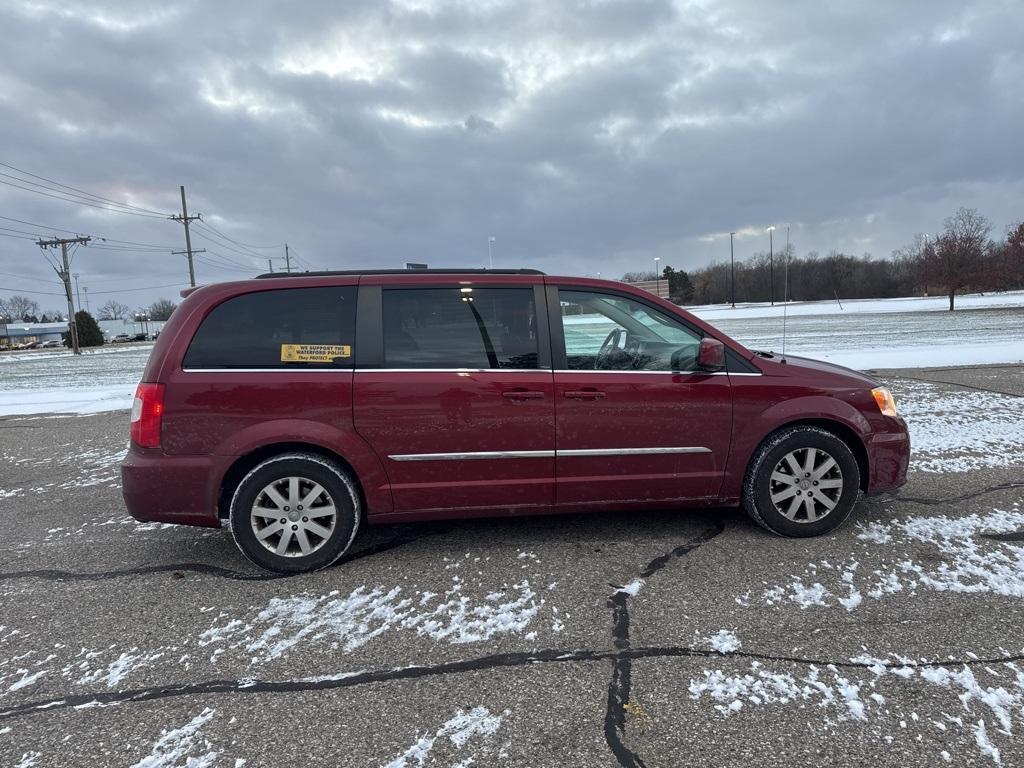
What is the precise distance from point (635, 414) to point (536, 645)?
1.53m

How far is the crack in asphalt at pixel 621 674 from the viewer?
2.15 meters

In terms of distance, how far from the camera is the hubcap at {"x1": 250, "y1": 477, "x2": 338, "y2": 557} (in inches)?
140

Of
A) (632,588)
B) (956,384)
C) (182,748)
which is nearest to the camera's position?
(182,748)

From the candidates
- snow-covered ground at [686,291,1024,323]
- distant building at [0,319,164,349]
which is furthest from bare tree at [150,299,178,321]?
snow-covered ground at [686,291,1024,323]

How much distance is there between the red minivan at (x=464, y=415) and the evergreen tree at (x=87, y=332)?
7508cm

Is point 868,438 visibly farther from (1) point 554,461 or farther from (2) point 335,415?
(2) point 335,415

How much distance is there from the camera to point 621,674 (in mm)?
2574

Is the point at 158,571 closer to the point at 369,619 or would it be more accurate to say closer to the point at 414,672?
the point at 369,619

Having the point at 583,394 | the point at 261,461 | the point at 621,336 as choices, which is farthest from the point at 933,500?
the point at 261,461

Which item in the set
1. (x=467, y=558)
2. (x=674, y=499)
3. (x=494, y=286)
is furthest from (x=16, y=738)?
(x=674, y=499)

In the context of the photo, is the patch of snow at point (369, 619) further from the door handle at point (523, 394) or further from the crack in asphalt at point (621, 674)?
the door handle at point (523, 394)

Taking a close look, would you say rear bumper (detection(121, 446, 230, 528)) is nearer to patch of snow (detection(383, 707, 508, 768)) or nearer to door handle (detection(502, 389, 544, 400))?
door handle (detection(502, 389, 544, 400))

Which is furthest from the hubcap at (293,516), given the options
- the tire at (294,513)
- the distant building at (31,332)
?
the distant building at (31,332)

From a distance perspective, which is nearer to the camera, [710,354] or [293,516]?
[293,516]
